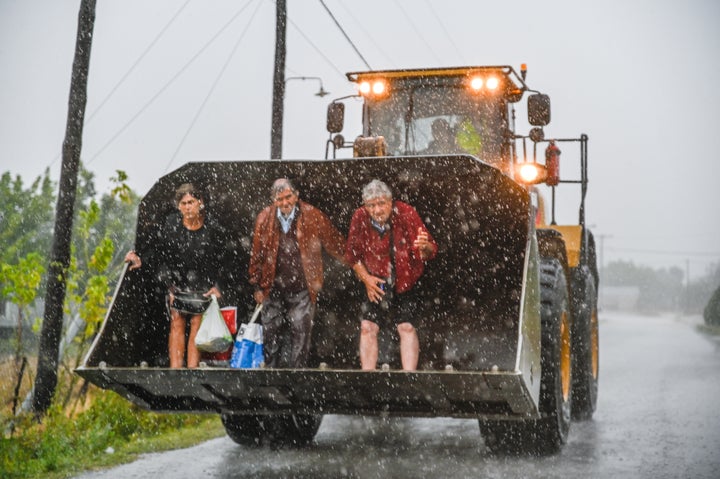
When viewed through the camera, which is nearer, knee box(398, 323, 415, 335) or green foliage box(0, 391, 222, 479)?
knee box(398, 323, 415, 335)

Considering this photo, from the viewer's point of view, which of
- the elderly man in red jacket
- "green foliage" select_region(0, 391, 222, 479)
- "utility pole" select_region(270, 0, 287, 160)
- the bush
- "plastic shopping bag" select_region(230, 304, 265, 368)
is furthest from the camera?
the bush

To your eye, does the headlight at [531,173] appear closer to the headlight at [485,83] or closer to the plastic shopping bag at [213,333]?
the headlight at [485,83]

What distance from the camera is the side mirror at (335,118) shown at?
27.5ft

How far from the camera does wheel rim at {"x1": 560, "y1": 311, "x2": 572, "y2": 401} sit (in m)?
7.03

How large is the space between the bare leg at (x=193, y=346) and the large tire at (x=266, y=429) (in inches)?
39.3

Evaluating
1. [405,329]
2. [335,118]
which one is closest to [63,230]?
[335,118]

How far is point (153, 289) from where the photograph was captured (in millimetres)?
Result: 6570

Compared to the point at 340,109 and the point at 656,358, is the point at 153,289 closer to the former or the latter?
the point at 340,109

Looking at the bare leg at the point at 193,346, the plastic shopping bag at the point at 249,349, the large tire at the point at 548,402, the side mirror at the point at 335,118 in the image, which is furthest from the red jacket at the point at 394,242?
the side mirror at the point at 335,118

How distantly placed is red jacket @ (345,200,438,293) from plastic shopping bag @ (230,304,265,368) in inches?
33.5

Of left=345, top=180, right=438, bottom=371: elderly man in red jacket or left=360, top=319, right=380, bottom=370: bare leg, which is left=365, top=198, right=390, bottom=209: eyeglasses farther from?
left=360, top=319, right=380, bottom=370: bare leg

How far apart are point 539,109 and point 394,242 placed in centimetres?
216

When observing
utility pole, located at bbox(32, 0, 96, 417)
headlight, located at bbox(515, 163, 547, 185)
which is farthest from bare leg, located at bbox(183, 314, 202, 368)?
utility pole, located at bbox(32, 0, 96, 417)

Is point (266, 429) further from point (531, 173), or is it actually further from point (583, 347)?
point (531, 173)
